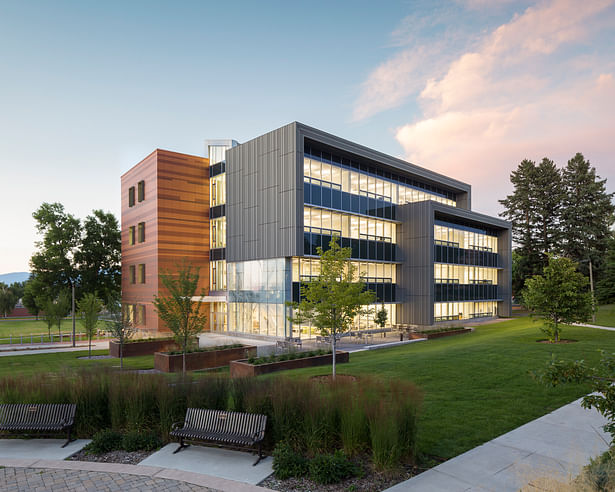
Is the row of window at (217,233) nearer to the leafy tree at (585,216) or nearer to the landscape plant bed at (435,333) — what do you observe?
the landscape plant bed at (435,333)

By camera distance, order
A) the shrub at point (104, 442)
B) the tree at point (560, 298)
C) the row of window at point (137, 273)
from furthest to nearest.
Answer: the row of window at point (137, 273) → the tree at point (560, 298) → the shrub at point (104, 442)

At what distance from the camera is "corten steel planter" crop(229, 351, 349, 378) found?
55.1 feet

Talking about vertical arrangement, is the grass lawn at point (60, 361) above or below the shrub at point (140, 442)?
below

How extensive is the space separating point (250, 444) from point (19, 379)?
22.2 feet

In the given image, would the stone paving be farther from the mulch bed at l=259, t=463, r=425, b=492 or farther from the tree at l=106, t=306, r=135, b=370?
the tree at l=106, t=306, r=135, b=370

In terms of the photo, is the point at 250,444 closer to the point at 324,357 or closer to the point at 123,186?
the point at 324,357

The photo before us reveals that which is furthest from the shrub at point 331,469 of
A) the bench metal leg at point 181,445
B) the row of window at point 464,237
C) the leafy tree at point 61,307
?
the leafy tree at point 61,307

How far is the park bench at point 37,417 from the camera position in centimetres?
881

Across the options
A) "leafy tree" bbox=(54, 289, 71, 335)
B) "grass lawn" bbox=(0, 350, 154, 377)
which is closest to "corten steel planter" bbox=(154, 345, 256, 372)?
"grass lawn" bbox=(0, 350, 154, 377)

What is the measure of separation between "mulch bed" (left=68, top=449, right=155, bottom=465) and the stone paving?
0.56 meters

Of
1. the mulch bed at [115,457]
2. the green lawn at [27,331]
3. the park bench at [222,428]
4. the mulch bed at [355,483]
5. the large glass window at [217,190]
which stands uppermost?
the large glass window at [217,190]

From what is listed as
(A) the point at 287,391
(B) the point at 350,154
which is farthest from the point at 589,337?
(A) the point at 287,391

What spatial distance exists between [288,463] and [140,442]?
3.48m

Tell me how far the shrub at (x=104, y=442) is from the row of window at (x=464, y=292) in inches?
1348
